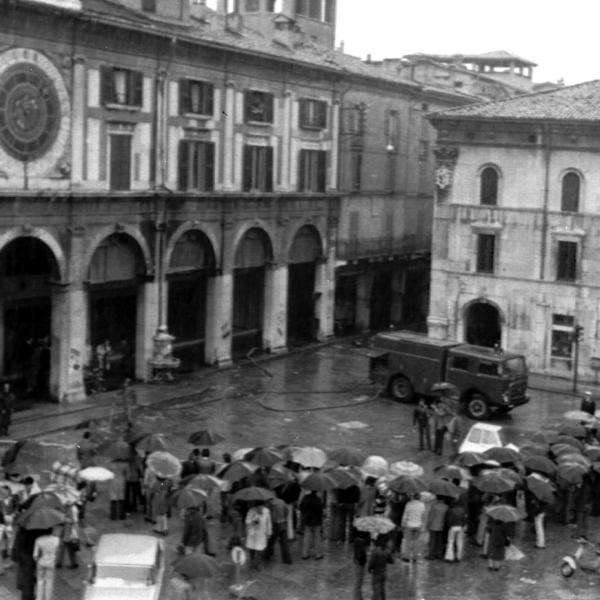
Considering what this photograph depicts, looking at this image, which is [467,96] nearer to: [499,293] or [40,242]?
[499,293]

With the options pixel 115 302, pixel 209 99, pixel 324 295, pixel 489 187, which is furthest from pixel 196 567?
pixel 324 295

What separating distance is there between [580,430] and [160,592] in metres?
15.0

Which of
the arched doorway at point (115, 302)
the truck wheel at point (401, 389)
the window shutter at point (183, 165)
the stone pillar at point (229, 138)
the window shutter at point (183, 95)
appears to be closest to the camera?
the arched doorway at point (115, 302)

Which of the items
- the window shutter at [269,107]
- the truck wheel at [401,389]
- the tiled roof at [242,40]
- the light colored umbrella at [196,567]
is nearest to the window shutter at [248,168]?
the window shutter at [269,107]

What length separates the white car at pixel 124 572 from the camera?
19906 millimetres

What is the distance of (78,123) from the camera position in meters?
38.9

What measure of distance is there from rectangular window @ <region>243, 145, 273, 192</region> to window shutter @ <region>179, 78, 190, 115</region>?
180 inches

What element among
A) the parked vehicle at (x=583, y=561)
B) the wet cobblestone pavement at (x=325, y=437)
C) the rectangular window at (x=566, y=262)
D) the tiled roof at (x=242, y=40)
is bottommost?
the wet cobblestone pavement at (x=325, y=437)

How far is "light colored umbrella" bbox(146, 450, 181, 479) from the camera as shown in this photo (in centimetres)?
2514

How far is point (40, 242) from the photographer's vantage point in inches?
1516

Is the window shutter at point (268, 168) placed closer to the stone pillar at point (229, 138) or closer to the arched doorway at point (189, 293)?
the stone pillar at point (229, 138)

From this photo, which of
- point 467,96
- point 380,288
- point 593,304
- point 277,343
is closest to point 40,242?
point 277,343

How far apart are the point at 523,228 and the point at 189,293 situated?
591 inches

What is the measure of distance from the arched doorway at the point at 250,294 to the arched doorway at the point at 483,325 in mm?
9603
